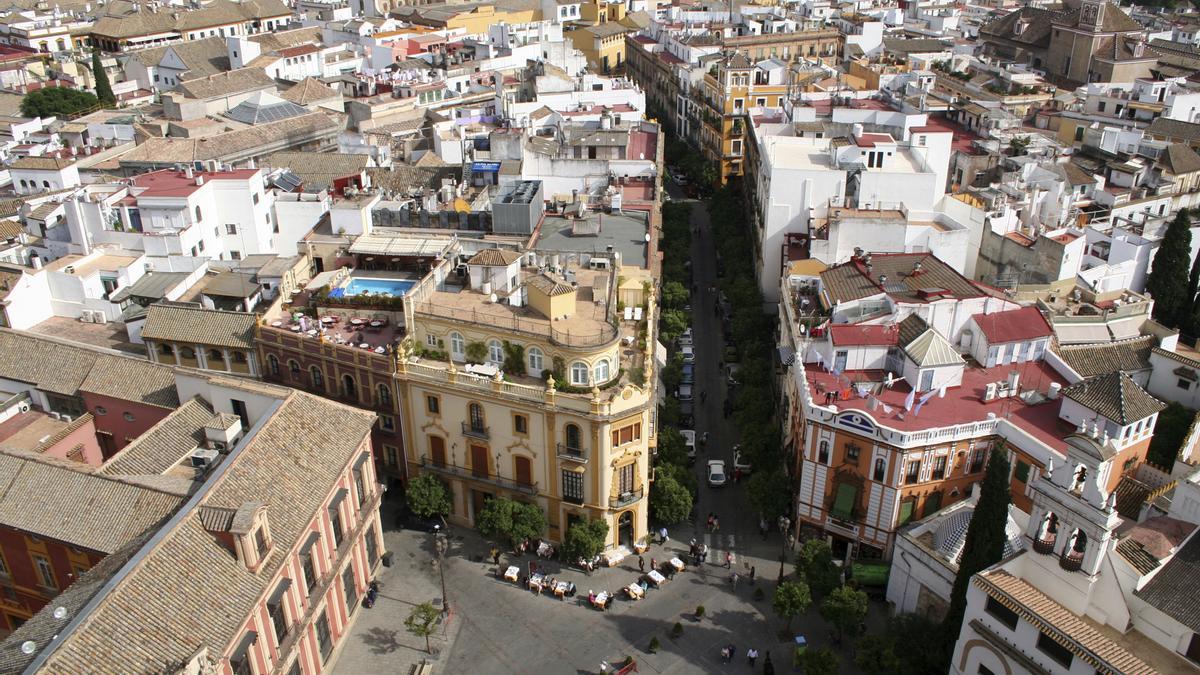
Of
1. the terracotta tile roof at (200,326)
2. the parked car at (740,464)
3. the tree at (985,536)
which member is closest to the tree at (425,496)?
the terracotta tile roof at (200,326)

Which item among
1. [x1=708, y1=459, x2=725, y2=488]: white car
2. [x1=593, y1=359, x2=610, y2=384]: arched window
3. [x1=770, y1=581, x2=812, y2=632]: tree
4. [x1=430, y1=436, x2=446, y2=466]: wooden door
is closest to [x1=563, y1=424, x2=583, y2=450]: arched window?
[x1=593, y1=359, x2=610, y2=384]: arched window

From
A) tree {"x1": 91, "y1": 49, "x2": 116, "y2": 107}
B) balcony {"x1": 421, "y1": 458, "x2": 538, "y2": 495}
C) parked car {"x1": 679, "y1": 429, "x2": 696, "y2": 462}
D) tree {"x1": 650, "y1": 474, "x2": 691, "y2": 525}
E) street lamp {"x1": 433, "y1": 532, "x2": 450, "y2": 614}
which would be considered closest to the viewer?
street lamp {"x1": 433, "y1": 532, "x2": 450, "y2": 614}

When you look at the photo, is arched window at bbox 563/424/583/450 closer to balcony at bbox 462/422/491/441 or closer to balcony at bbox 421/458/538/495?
balcony at bbox 421/458/538/495

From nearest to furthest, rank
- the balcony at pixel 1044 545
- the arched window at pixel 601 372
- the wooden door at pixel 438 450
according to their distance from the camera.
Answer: the balcony at pixel 1044 545
the arched window at pixel 601 372
the wooden door at pixel 438 450

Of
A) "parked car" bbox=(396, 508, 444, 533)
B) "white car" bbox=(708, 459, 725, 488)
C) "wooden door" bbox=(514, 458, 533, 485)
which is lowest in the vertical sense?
"parked car" bbox=(396, 508, 444, 533)

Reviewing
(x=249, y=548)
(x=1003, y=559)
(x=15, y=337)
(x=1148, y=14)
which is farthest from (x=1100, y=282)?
(x=1148, y=14)

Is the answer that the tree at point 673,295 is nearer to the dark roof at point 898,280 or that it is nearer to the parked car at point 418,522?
the dark roof at point 898,280

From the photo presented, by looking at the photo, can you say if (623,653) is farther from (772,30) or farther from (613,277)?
(772,30)

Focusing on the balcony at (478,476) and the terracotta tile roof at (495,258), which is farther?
the terracotta tile roof at (495,258)
